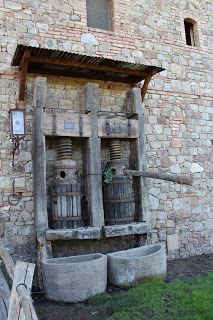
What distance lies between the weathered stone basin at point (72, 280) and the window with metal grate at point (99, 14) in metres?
4.29

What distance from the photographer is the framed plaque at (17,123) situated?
5.02 m

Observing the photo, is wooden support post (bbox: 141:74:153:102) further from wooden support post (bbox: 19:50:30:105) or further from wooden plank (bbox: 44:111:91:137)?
wooden support post (bbox: 19:50:30:105)

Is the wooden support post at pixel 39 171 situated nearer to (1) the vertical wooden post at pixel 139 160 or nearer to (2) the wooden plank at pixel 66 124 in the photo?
(2) the wooden plank at pixel 66 124

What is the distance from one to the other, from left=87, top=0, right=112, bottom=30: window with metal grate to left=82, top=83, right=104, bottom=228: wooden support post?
1525 mm

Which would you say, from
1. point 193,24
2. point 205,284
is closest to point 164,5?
point 193,24

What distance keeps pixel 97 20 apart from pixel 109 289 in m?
4.71

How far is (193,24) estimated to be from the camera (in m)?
7.59

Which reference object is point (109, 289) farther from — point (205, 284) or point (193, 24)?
point (193, 24)

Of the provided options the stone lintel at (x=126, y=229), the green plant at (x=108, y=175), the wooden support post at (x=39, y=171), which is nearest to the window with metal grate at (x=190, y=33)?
the green plant at (x=108, y=175)

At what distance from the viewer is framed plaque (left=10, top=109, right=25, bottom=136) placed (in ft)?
16.5

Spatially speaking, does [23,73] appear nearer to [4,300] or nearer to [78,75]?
[78,75]

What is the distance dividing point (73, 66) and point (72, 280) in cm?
318

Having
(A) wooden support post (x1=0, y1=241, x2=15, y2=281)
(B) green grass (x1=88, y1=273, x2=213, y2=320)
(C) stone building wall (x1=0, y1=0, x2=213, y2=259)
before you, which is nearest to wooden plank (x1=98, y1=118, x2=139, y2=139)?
(C) stone building wall (x1=0, y1=0, x2=213, y2=259)

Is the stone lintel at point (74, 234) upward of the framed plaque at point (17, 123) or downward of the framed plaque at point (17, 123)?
downward
